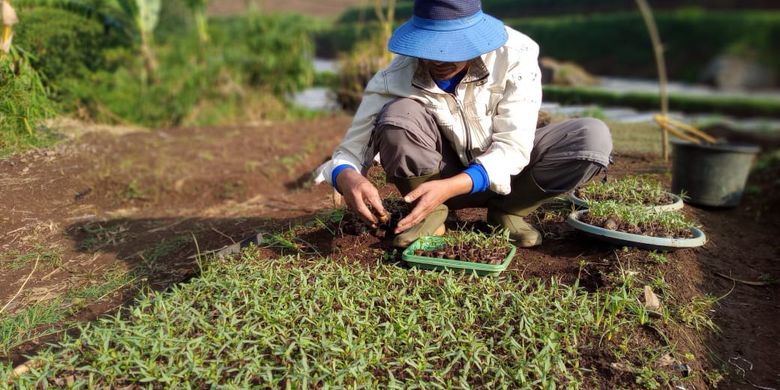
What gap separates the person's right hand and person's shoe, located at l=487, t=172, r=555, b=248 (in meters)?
0.61

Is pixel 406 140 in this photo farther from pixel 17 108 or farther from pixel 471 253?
pixel 17 108

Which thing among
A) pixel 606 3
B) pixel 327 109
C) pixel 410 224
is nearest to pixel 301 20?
pixel 327 109

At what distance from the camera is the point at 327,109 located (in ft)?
26.1

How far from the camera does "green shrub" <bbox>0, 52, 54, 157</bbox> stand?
11.3 ft

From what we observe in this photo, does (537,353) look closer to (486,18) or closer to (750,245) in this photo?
(486,18)

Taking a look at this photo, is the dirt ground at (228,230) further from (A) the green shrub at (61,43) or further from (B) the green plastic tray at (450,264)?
(A) the green shrub at (61,43)

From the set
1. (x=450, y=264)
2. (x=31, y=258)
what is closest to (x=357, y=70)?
(x=31, y=258)

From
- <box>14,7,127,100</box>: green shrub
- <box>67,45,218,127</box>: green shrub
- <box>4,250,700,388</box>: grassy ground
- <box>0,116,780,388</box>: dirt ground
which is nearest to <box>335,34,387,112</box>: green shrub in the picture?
<box>67,45,218,127</box>: green shrub

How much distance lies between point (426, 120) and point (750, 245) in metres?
2.03

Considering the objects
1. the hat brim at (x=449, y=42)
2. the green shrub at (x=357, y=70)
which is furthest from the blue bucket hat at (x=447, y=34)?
the green shrub at (x=357, y=70)

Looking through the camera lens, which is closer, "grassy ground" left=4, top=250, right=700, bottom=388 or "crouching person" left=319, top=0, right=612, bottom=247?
"grassy ground" left=4, top=250, right=700, bottom=388

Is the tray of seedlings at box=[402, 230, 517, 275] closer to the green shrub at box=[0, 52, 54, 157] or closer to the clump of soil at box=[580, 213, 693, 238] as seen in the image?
the clump of soil at box=[580, 213, 693, 238]

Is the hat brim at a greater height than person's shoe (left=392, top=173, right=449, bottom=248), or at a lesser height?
greater

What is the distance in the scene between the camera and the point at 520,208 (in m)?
2.85
